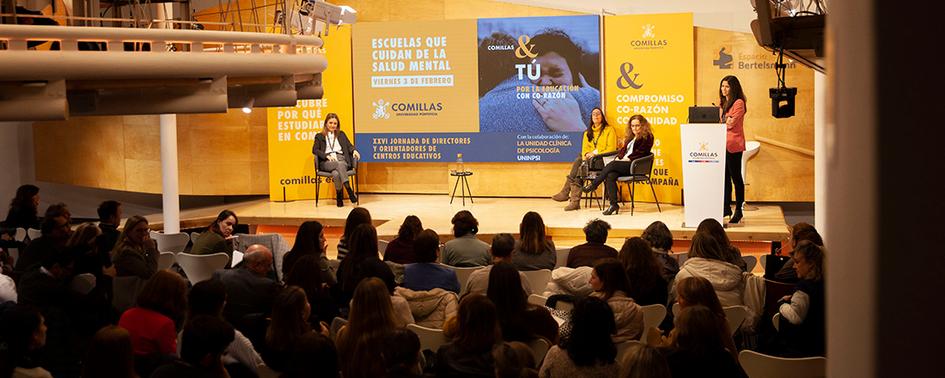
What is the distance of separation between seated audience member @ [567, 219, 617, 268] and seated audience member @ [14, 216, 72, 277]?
2951 millimetres

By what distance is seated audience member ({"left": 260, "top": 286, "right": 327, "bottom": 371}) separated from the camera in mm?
3889

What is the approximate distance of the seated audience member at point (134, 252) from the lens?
5953 mm

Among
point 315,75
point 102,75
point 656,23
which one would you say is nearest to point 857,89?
point 102,75

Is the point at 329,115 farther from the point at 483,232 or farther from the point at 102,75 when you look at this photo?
the point at 102,75

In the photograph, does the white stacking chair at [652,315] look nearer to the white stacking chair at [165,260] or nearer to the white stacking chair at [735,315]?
the white stacking chair at [735,315]

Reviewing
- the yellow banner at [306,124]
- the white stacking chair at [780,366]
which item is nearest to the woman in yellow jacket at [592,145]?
the yellow banner at [306,124]

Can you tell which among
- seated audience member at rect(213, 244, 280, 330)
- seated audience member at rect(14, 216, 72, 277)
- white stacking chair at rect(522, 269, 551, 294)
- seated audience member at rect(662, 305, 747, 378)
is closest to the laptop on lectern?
white stacking chair at rect(522, 269, 551, 294)

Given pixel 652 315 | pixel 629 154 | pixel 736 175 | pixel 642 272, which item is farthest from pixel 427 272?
pixel 629 154

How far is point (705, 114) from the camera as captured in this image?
30.0ft

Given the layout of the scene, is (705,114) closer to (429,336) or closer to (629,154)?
(629,154)

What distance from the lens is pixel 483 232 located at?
9.77 m

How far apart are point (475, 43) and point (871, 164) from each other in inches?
469

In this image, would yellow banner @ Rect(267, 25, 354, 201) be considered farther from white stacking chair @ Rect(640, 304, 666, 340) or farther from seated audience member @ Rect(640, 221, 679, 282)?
white stacking chair @ Rect(640, 304, 666, 340)

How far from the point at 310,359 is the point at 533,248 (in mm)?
2844
